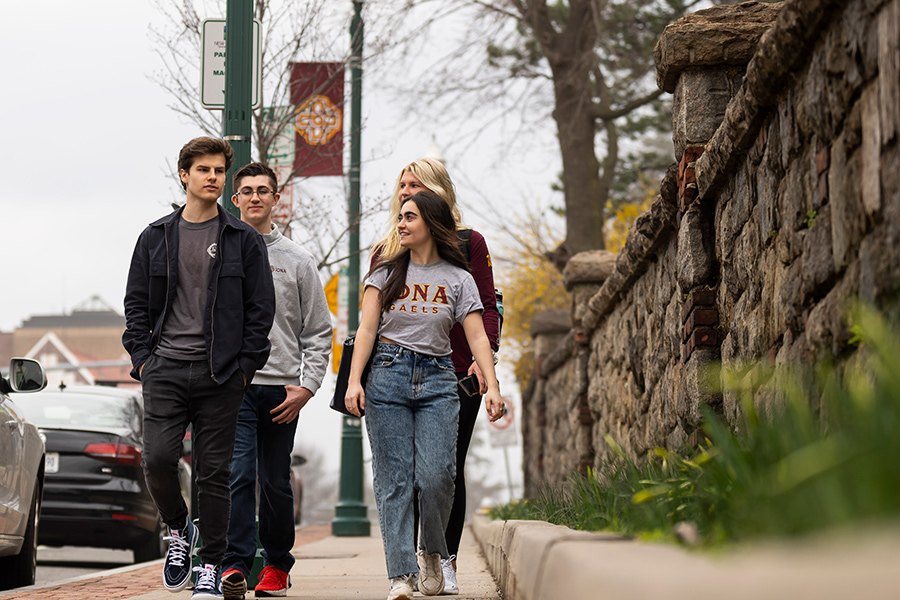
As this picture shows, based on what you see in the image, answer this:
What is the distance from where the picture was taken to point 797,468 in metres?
1.98

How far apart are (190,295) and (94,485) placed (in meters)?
5.12

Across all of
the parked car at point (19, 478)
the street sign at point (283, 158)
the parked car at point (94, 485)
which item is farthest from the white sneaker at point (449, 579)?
the street sign at point (283, 158)

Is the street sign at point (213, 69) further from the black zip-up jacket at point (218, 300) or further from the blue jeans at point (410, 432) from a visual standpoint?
the blue jeans at point (410, 432)

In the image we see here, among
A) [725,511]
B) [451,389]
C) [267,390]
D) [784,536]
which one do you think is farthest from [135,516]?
[784,536]

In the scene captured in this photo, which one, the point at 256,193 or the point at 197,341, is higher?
the point at 256,193

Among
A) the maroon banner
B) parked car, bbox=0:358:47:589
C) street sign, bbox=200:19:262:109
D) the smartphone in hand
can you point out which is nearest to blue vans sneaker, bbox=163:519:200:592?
the smartphone in hand

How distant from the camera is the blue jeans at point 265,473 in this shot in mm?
5637

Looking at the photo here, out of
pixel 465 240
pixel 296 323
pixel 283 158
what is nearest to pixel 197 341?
pixel 296 323

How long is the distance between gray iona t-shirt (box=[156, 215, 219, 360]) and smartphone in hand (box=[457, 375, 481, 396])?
1.36 metres

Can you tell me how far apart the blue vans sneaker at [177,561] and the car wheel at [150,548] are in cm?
512

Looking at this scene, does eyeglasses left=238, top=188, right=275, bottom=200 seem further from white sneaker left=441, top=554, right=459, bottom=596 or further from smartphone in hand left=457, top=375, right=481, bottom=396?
white sneaker left=441, top=554, right=459, bottom=596

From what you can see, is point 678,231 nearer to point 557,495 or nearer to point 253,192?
point 557,495

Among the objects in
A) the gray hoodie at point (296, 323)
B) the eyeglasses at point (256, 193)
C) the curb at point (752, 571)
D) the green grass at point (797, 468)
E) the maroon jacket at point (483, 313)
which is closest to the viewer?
the curb at point (752, 571)

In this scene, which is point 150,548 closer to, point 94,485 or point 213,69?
point 94,485
